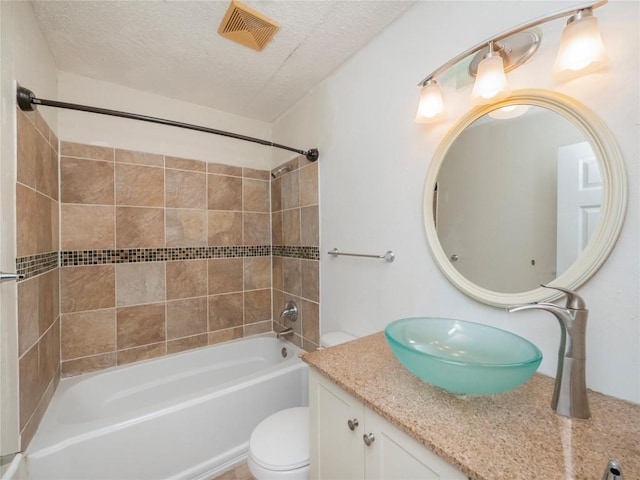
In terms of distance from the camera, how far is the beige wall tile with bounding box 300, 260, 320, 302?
190cm

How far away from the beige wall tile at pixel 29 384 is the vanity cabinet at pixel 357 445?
118 cm

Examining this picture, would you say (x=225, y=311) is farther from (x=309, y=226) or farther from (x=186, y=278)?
(x=309, y=226)

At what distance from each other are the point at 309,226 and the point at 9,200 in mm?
1456

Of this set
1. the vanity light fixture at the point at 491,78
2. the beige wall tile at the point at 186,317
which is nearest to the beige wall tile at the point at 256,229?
the beige wall tile at the point at 186,317

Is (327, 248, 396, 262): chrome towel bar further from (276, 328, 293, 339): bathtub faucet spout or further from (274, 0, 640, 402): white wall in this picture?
(276, 328, 293, 339): bathtub faucet spout

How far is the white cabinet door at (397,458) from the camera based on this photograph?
595mm

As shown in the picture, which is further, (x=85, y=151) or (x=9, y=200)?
(x=85, y=151)

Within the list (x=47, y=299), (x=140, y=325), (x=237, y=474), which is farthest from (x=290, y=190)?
(x=237, y=474)

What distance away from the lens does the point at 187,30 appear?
4.45 feet

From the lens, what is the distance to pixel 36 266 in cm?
126

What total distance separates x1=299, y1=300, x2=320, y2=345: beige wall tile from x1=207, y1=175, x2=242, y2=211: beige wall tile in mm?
1020

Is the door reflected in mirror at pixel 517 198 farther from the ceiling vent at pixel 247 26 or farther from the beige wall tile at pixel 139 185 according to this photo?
the beige wall tile at pixel 139 185

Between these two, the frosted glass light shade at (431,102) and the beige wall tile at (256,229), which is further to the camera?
the beige wall tile at (256,229)

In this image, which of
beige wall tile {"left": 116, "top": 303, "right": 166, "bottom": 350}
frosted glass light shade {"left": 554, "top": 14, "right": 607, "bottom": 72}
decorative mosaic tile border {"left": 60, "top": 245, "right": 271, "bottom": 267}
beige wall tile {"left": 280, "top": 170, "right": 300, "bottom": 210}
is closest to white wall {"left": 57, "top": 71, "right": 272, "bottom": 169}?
beige wall tile {"left": 280, "top": 170, "right": 300, "bottom": 210}
